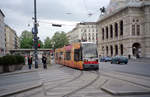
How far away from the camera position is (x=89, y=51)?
20750 millimetres

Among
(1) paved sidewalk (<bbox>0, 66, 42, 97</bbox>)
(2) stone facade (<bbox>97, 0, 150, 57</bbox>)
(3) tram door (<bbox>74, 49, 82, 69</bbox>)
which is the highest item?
(2) stone facade (<bbox>97, 0, 150, 57</bbox>)

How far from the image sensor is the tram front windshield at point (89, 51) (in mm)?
20564

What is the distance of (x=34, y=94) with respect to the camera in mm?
8898

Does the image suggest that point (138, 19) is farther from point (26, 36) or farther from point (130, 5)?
point (26, 36)

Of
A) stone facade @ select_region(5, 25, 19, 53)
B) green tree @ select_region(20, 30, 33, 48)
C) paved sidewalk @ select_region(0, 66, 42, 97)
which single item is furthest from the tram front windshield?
green tree @ select_region(20, 30, 33, 48)

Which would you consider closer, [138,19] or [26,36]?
[138,19]

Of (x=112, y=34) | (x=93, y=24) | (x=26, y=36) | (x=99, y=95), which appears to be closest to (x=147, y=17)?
(x=112, y=34)

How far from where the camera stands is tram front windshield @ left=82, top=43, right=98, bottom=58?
Answer: 20.6m

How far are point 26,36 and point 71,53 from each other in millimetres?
117384

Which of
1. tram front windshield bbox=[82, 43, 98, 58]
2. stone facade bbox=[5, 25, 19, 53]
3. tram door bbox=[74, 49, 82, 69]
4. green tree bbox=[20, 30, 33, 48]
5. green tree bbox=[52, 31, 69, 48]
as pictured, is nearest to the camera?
tram front windshield bbox=[82, 43, 98, 58]

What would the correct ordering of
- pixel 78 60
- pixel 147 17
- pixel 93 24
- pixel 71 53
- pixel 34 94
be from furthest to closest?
1. pixel 93 24
2. pixel 147 17
3. pixel 71 53
4. pixel 78 60
5. pixel 34 94

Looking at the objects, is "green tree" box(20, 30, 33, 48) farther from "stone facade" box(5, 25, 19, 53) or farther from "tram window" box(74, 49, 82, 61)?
"tram window" box(74, 49, 82, 61)

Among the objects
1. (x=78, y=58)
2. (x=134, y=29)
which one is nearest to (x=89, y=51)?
(x=78, y=58)

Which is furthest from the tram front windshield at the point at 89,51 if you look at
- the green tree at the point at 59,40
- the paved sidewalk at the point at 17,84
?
the green tree at the point at 59,40
